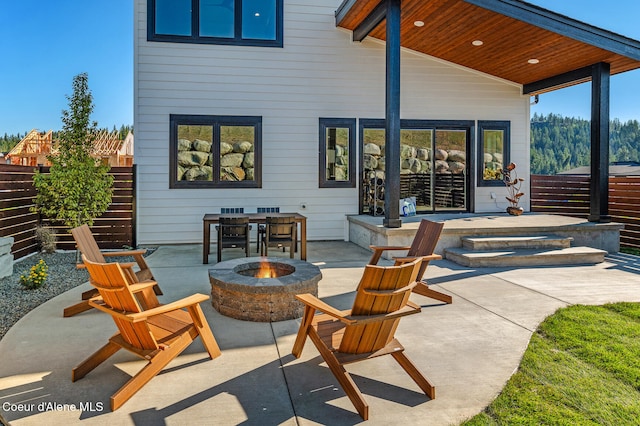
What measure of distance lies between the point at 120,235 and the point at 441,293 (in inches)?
250

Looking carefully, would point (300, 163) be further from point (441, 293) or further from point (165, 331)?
point (165, 331)

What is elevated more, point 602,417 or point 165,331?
point 165,331

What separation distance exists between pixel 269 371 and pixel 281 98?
7.12 metres

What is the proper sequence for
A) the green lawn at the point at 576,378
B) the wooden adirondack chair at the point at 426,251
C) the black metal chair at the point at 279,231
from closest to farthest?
the green lawn at the point at 576,378 → the wooden adirondack chair at the point at 426,251 → the black metal chair at the point at 279,231

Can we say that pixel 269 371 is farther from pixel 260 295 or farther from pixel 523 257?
pixel 523 257

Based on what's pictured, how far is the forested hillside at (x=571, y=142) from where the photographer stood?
43.4 metres

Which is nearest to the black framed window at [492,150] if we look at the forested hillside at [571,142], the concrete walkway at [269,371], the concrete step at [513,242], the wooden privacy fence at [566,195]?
the wooden privacy fence at [566,195]

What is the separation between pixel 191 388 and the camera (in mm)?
2877

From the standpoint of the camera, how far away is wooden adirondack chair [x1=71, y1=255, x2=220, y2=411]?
Answer: 8.88 feet

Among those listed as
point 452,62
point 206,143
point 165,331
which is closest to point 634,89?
point 452,62

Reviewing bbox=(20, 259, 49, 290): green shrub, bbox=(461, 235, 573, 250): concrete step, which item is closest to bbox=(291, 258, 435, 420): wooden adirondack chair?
Answer: bbox=(20, 259, 49, 290): green shrub

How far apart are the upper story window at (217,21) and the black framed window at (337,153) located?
199 centimetres

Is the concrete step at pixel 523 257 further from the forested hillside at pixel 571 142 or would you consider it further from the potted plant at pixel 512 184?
the forested hillside at pixel 571 142

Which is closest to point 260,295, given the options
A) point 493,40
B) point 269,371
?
point 269,371
